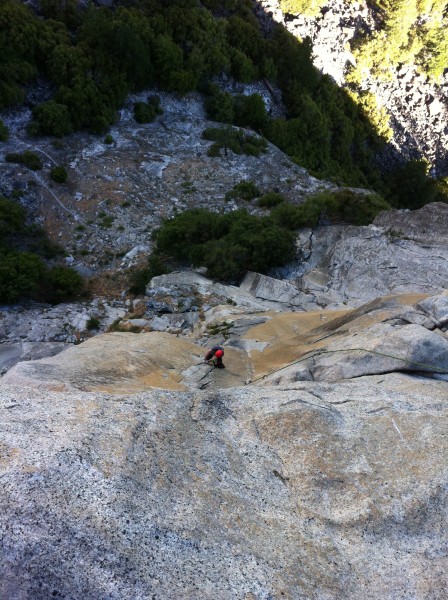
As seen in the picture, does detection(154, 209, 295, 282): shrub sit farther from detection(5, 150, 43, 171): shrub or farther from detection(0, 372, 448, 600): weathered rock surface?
detection(0, 372, 448, 600): weathered rock surface

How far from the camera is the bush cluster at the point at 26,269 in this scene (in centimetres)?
2055

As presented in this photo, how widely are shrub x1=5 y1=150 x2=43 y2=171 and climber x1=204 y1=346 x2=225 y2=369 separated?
2425cm

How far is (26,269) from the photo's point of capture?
21281mm

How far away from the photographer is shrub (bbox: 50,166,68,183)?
30.2 m

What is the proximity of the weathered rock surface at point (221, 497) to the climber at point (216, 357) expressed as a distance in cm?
405

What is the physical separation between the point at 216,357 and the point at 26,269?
1344 cm

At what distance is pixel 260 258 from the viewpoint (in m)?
22.4

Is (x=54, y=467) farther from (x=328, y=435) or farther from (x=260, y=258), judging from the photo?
(x=260, y=258)

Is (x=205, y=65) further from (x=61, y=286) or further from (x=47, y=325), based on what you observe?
(x=47, y=325)

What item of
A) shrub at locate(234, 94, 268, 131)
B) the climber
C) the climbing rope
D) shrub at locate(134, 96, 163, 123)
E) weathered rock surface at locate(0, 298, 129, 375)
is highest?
shrub at locate(234, 94, 268, 131)

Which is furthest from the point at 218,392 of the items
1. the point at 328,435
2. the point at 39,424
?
the point at 39,424

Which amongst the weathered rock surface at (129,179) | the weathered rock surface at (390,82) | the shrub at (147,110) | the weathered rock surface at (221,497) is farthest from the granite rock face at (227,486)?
the weathered rock surface at (390,82)

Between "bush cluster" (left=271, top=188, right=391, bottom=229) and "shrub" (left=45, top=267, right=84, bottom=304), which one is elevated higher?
"bush cluster" (left=271, top=188, right=391, bottom=229)

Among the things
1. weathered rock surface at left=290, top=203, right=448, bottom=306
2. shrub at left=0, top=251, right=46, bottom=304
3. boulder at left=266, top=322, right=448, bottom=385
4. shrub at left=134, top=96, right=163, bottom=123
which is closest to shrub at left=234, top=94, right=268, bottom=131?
shrub at left=134, top=96, right=163, bottom=123
